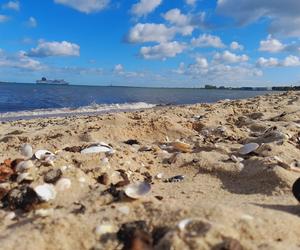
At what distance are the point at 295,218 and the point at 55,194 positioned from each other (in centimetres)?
188

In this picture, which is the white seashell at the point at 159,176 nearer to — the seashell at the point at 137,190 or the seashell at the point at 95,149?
the seashell at the point at 95,149

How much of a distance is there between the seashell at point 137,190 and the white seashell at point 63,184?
2.08 ft

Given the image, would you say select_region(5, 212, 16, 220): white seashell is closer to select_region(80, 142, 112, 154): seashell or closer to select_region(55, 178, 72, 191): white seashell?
select_region(55, 178, 72, 191): white seashell

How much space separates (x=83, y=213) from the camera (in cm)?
283

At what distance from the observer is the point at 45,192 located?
3123 millimetres

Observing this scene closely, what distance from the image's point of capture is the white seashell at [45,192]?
10.1ft

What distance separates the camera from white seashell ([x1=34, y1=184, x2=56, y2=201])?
3.09 meters

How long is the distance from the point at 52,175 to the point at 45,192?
39 cm

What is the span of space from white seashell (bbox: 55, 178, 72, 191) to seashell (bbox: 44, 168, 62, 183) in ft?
0.19

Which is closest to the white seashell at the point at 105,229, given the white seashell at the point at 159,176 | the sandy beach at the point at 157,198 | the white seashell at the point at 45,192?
the sandy beach at the point at 157,198

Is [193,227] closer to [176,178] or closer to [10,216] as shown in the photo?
[10,216]

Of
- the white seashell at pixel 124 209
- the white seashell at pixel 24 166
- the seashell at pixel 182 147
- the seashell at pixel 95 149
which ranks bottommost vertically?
the seashell at pixel 182 147

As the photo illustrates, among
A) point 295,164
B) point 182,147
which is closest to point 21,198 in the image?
point 182,147

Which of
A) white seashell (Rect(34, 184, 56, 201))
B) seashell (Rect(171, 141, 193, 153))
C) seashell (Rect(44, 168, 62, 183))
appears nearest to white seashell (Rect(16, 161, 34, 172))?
seashell (Rect(44, 168, 62, 183))
